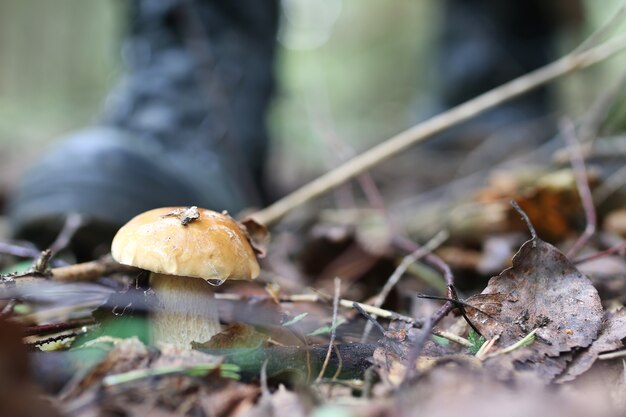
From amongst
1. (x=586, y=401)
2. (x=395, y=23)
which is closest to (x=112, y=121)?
(x=586, y=401)

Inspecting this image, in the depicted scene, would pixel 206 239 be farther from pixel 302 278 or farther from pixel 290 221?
pixel 290 221

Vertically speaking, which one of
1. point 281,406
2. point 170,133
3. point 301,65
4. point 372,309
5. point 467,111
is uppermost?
point 301,65

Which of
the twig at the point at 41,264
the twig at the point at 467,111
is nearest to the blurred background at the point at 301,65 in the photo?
the twig at the point at 467,111

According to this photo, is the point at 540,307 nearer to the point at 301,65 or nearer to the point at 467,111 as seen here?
the point at 467,111

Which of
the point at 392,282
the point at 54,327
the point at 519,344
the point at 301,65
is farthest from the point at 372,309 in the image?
the point at 301,65

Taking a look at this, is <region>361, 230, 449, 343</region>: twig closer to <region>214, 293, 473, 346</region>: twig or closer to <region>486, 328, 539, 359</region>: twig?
<region>214, 293, 473, 346</region>: twig

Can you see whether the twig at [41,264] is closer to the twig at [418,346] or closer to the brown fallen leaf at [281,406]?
the brown fallen leaf at [281,406]

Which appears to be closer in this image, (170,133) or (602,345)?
(602,345)
